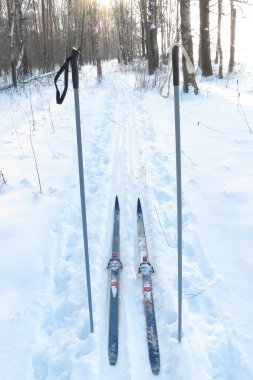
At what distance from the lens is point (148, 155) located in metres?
6.25

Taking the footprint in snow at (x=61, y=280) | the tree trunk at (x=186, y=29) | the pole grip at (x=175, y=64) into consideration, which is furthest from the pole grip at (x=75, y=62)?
the tree trunk at (x=186, y=29)

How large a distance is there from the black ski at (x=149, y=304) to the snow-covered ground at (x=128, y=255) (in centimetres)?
6

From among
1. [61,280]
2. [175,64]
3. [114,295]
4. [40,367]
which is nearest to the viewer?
[175,64]

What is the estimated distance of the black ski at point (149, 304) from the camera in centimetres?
246

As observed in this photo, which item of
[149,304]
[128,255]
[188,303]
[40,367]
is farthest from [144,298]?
[40,367]

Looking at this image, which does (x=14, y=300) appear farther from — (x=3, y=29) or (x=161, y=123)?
(x=3, y=29)

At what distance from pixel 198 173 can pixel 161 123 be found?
126 inches

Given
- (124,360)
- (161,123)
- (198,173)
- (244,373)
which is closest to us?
(244,373)

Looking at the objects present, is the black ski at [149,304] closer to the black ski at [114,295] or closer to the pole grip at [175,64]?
the black ski at [114,295]

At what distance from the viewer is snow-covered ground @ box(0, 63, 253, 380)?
250 centimetres

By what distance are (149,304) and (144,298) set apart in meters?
0.08

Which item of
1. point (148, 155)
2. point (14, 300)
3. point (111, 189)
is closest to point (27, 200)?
point (111, 189)

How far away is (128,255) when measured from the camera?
360 cm

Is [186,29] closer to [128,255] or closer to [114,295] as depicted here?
[128,255]
